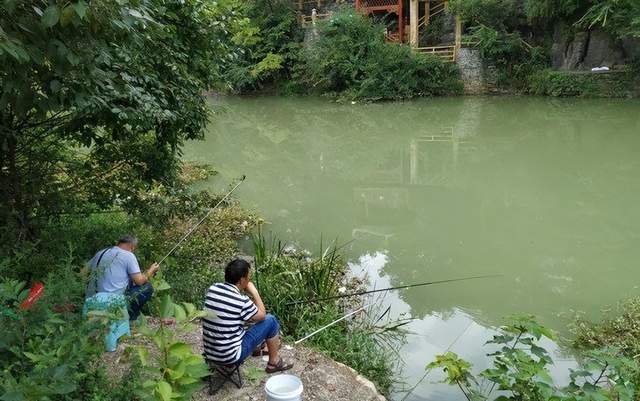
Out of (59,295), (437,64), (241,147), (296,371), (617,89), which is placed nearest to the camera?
(59,295)

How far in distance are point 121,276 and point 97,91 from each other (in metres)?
1.18

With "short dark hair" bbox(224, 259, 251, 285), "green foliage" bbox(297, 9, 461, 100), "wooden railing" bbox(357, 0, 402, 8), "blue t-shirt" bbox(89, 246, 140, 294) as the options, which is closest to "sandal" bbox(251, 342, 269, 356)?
"short dark hair" bbox(224, 259, 251, 285)

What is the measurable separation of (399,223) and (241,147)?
6.62 m

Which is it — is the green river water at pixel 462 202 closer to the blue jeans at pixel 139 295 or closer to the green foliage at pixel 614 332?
the green foliage at pixel 614 332

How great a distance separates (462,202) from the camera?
855 cm

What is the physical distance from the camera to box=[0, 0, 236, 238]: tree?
213 centimetres

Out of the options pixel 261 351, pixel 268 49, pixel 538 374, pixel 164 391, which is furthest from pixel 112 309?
pixel 268 49

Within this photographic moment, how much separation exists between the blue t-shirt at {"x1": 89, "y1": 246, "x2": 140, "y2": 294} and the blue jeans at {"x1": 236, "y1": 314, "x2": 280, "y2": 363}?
90cm

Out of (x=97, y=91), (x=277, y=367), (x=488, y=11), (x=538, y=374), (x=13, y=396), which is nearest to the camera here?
(x=13, y=396)

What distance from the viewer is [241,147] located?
13477mm

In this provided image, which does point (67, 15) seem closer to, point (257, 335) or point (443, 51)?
point (257, 335)

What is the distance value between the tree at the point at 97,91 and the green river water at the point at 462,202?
2.75m

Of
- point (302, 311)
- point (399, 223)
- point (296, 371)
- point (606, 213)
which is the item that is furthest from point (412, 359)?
point (606, 213)

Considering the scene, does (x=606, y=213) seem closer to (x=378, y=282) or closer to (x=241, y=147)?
(x=378, y=282)
